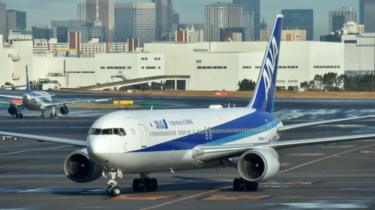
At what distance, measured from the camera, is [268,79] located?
54281mm

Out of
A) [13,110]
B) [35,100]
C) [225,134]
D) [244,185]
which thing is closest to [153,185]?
[244,185]

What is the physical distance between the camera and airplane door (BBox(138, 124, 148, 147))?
43281 mm

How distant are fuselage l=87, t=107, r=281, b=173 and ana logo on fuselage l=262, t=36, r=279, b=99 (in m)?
3.00

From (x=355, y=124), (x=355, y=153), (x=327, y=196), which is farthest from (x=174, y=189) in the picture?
(x=355, y=124)

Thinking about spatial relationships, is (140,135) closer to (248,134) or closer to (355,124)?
(248,134)

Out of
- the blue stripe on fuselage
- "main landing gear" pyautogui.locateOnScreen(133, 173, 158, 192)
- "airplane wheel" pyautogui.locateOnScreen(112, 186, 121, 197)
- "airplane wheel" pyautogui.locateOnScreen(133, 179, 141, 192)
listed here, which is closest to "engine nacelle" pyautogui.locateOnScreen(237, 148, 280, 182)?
the blue stripe on fuselage

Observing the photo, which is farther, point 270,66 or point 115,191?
point 270,66

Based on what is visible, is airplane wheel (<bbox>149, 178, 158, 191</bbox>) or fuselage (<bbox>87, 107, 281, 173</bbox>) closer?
fuselage (<bbox>87, 107, 281, 173</bbox>)

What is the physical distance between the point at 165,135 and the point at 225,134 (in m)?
4.58

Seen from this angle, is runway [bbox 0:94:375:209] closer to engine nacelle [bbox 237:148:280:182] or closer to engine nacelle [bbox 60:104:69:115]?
engine nacelle [bbox 237:148:280:182]

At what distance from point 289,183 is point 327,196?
643 centimetres

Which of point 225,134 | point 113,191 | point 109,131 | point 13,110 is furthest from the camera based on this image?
point 13,110

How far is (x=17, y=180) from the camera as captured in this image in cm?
5272

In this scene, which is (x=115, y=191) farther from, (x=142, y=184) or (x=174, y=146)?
(x=174, y=146)
